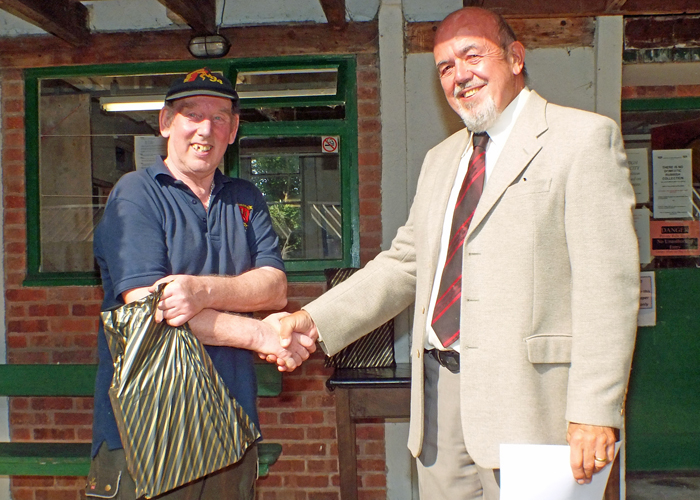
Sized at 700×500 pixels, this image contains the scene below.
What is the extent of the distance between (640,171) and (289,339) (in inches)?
140

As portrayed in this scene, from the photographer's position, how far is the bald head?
82.5 inches

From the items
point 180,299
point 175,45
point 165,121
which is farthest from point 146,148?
point 180,299

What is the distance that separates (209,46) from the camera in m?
4.25

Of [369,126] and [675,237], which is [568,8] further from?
[675,237]

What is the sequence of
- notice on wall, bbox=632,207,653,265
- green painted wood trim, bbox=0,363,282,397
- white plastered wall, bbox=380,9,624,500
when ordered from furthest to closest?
1. notice on wall, bbox=632,207,653,265
2. white plastered wall, bbox=380,9,624,500
3. green painted wood trim, bbox=0,363,282,397

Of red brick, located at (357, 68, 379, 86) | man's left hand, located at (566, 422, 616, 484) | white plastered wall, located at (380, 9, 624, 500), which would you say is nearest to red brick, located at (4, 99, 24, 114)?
red brick, located at (357, 68, 379, 86)

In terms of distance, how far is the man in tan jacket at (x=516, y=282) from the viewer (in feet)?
5.73

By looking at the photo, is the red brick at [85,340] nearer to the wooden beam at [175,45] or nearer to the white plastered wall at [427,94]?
the wooden beam at [175,45]

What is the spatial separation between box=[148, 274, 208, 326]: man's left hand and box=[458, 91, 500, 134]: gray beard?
1056 mm

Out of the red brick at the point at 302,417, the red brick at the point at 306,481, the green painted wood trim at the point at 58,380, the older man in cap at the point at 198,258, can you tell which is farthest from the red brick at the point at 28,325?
the older man in cap at the point at 198,258

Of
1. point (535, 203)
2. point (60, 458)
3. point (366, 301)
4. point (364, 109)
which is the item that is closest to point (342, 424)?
point (366, 301)

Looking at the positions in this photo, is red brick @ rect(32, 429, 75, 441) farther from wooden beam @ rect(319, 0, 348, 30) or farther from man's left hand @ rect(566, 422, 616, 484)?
man's left hand @ rect(566, 422, 616, 484)

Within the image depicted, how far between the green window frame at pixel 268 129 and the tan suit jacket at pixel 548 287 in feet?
7.83

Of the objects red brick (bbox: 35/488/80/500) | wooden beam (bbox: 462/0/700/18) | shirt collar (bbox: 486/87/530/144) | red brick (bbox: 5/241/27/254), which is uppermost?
wooden beam (bbox: 462/0/700/18)
